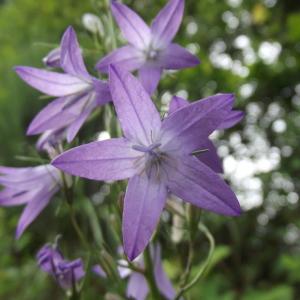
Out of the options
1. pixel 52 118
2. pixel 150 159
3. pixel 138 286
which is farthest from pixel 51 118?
pixel 138 286

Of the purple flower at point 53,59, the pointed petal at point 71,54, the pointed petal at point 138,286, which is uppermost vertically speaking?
the pointed petal at point 71,54

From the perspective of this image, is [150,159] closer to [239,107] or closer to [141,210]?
[141,210]

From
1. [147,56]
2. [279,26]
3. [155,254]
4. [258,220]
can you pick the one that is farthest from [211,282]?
[279,26]

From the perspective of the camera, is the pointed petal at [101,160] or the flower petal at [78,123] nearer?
the pointed petal at [101,160]

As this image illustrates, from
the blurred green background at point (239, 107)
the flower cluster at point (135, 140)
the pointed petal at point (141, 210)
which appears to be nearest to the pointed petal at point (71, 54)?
the flower cluster at point (135, 140)

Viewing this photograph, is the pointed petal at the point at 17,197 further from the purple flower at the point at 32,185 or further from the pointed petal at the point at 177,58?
the pointed petal at the point at 177,58

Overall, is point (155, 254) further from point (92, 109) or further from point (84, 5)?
point (84, 5)

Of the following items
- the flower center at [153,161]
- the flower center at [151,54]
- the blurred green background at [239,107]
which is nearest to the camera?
the flower center at [153,161]
